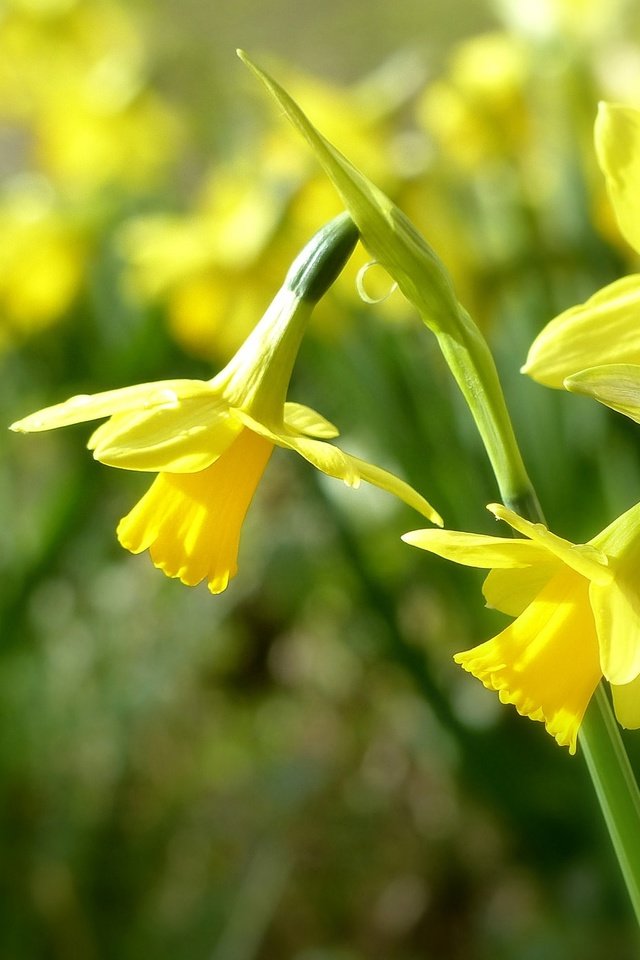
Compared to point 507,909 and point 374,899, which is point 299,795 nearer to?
point 374,899

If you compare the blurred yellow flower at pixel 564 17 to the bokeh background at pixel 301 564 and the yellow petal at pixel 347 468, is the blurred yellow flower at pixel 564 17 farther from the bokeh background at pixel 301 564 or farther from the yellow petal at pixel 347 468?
the yellow petal at pixel 347 468

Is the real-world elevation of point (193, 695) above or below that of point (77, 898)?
above

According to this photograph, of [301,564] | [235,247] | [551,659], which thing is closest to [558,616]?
[551,659]

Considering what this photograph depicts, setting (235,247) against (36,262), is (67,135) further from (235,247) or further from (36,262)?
(235,247)

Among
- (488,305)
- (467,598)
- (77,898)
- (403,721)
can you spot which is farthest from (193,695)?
Answer: (488,305)

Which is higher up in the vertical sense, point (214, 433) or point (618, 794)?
point (214, 433)

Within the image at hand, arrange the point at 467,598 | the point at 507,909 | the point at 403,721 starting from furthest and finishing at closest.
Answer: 1. the point at 403,721
2. the point at 507,909
3. the point at 467,598

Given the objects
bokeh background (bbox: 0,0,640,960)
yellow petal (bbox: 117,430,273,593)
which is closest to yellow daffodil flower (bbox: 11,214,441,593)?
yellow petal (bbox: 117,430,273,593)
